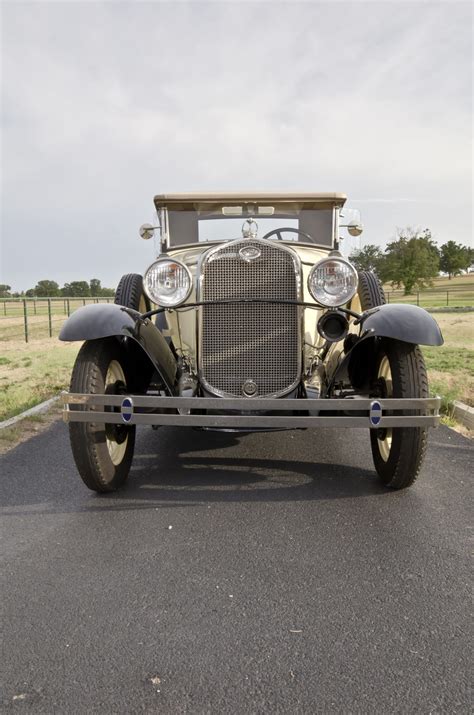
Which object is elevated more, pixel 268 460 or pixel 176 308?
pixel 176 308

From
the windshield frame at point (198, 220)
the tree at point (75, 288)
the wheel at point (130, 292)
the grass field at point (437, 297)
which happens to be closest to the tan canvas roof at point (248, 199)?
the windshield frame at point (198, 220)

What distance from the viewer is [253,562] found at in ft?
7.69

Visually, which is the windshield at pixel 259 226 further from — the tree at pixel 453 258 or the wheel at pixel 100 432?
the tree at pixel 453 258

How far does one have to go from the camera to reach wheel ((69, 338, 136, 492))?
2.96 m

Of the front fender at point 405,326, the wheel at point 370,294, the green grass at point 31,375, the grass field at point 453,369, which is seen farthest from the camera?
the green grass at point 31,375

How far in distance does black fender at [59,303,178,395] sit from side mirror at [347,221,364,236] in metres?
2.26

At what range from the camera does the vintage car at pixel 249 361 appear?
2.82 meters

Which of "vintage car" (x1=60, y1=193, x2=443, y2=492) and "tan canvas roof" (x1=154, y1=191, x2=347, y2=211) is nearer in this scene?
"vintage car" (x1=60, y1=193, x2=443, y2=492)

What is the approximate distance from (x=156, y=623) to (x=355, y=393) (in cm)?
202

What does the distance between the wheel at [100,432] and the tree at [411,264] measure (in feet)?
138

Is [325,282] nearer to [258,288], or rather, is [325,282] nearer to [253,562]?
[258,288]

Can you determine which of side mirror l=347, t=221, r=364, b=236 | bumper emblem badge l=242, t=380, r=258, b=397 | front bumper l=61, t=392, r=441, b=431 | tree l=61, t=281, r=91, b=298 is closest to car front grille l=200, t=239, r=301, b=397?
bumper emblem badge l=242, t=380, r=258, b=397

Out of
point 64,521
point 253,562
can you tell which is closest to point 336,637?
point 253,562

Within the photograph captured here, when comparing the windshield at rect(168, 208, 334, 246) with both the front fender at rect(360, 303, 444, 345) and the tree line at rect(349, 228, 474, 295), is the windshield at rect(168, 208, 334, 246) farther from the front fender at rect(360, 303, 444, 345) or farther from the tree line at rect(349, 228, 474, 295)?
the tree line at rect(349, 228, 474, 295)
